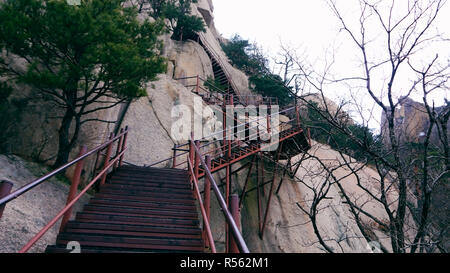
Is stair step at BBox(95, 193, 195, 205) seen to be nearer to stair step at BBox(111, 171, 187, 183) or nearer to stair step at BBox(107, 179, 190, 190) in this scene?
stair step at BBox(107, 179, 190, 190)

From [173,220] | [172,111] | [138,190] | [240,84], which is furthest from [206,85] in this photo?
[173,220]

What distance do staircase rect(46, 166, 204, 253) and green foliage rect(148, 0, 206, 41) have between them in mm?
17825

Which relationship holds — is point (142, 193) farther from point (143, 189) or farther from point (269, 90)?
point (269, 90)

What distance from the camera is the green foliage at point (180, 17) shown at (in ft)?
66.8

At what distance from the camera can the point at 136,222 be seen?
3795 mm

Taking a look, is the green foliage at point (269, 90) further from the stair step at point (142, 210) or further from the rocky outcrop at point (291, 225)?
the stair step at point (142, 210)

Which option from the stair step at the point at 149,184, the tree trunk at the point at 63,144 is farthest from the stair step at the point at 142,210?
the tree trunk at the point at 63,144

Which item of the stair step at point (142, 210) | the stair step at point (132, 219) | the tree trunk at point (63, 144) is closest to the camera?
the stair step at point (132, 219)

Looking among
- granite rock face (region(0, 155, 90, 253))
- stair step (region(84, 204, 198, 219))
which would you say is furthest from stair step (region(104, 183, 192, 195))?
granite rock face (region(0, 155, 90, 253))

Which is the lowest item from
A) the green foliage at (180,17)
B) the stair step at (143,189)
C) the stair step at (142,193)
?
the stair step at (142,193)

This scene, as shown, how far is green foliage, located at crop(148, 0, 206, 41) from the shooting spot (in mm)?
20375

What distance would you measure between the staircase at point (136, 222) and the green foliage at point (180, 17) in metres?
17.8

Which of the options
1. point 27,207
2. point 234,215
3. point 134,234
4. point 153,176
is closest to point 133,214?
point 134,234
